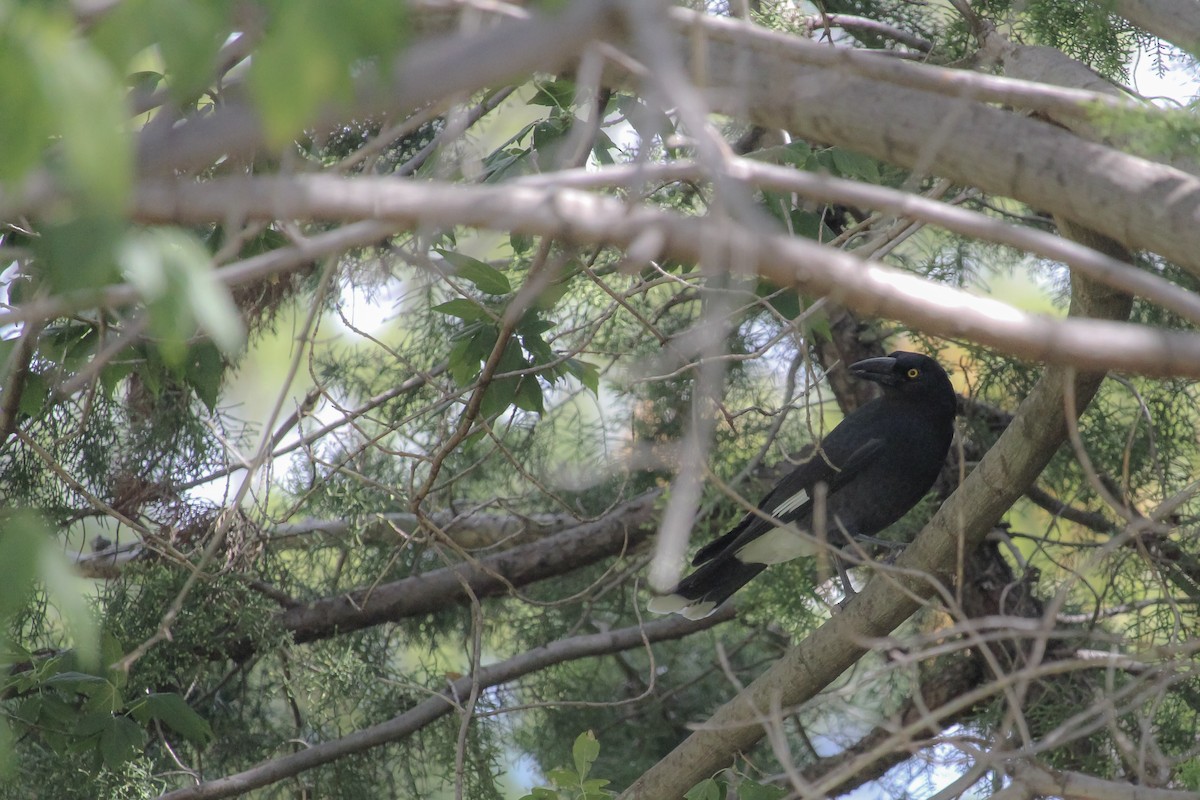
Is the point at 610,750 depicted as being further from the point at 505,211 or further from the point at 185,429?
the point at 505,211

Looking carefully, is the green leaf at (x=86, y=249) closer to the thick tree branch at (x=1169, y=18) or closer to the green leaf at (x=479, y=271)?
the green leaf at (x=479, y=271)

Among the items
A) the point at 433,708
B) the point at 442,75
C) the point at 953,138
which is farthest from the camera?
the point at 433,708

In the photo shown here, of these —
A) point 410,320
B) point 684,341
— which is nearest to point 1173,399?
point 684,341

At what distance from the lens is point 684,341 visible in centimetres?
375

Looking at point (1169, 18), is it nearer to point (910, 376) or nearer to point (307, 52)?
point (910, 376)

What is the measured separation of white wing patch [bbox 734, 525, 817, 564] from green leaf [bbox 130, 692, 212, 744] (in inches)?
79.2

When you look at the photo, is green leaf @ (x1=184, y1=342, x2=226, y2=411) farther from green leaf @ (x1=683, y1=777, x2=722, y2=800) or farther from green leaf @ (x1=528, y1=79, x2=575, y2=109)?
green leaf @ (x1=683, y1=777, x2=722, y2=800)

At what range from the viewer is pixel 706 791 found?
3.21 m

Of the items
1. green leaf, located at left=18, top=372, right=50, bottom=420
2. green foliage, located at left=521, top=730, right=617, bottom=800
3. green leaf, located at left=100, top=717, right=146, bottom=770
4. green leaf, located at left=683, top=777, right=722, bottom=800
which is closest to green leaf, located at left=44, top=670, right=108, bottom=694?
green leaf, located at left=100, top=717, right=146, bottom=770

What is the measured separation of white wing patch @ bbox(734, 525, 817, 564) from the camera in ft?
14.5

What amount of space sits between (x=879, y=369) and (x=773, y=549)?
851 millimetres

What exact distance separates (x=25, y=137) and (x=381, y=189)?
411 mm

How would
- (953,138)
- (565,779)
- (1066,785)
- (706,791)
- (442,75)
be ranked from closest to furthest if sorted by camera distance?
(442,75) < (953,138) < (1066,785) < (565,779) < (706,791)

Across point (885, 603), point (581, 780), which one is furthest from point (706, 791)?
point (885, 603)
